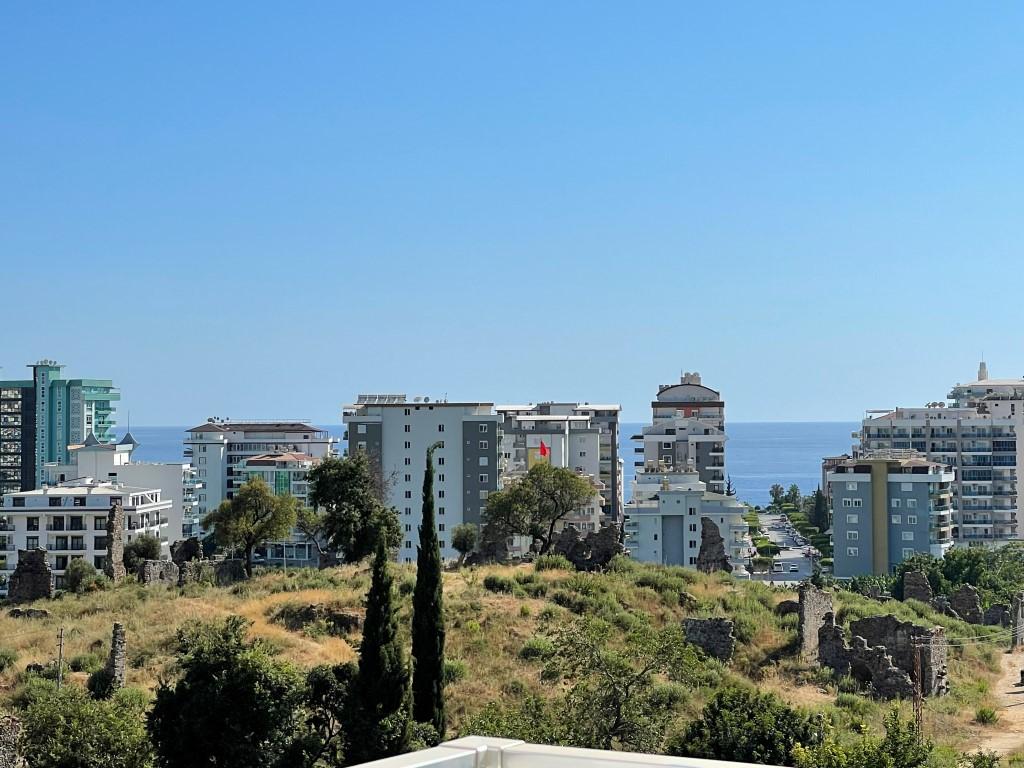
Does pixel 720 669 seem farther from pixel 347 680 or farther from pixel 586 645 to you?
pixel 347 680

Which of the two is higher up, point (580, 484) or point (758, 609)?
point (580, 484)

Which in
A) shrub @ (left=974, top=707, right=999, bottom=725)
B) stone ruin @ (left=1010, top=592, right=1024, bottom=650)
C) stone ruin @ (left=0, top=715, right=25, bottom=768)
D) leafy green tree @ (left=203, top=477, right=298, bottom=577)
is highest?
leafy green tree @ (left=203, top=477, right=298, bottom=577)

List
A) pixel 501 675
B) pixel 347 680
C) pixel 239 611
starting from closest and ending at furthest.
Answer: pixel 347 680 → pixel 501 675 → pixel 239 611

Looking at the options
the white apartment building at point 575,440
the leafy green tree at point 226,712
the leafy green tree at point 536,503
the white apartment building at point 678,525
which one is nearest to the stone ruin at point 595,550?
the leafy green tree at point 536,503

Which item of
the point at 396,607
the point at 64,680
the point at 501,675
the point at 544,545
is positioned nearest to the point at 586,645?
the point at 396,607

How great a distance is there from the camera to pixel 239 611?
32500 mm

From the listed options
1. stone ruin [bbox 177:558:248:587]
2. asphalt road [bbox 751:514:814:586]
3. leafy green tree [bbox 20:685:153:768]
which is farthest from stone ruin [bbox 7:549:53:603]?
asphalt road [bbox 751:514:814:586]

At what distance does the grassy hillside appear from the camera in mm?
28141

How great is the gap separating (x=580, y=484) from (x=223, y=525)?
14075 mm

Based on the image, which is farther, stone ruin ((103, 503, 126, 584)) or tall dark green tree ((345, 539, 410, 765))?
stone ruin ((103, 503, 126, 584))

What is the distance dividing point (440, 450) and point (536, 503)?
128 feet

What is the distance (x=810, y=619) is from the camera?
32812 mm

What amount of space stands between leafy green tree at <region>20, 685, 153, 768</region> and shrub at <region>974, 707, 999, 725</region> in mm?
18232

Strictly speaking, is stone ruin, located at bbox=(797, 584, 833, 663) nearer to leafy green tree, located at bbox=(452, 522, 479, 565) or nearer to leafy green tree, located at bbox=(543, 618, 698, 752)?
leafy green tree, located at bbox=(543, 618, 698, 752)
